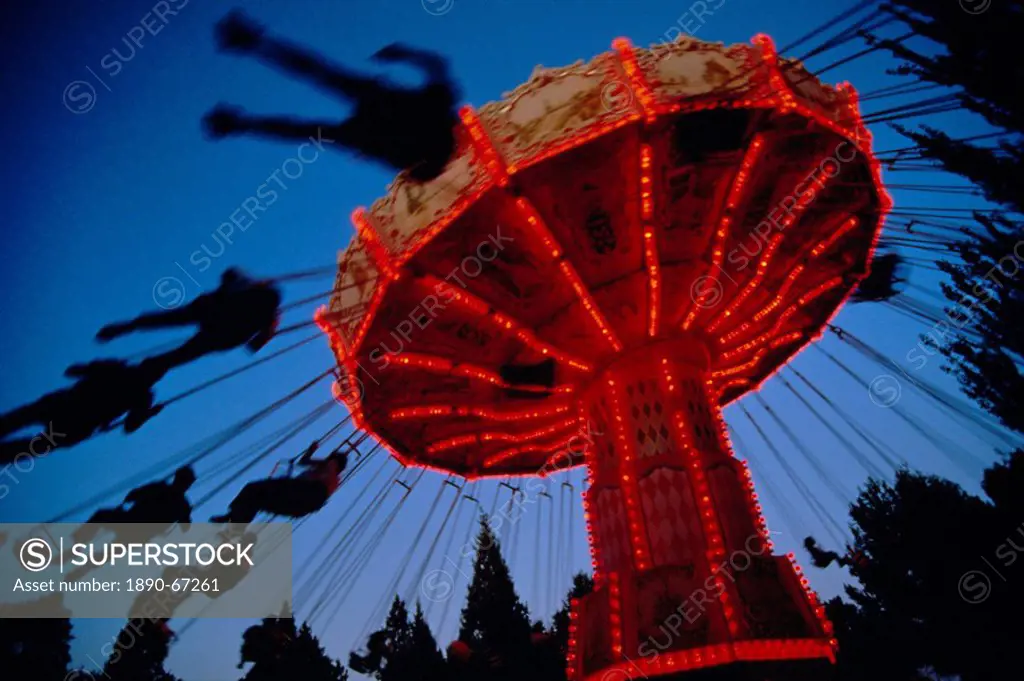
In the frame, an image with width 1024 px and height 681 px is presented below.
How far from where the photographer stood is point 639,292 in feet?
28.3

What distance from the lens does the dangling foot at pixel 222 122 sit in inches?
206

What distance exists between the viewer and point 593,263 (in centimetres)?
823

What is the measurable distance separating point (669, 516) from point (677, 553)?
461mm

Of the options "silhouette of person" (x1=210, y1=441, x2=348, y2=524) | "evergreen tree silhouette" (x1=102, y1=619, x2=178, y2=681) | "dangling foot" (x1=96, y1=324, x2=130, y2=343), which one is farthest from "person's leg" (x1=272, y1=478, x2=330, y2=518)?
"dangling foot" (x1=96, y1=324, x2=130, y2=343)

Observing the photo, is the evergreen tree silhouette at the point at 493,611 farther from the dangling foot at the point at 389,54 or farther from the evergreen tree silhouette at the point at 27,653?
the dangling foot at the point at 389,54

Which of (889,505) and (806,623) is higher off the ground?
(889,505)

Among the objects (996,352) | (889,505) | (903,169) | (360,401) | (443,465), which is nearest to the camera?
(903,169)

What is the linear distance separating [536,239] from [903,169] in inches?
189

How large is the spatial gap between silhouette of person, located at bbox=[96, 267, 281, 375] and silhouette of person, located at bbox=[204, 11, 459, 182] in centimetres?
187

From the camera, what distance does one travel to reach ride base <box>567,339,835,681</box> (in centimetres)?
645

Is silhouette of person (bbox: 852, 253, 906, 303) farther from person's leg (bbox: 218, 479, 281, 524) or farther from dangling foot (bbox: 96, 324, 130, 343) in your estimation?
dangling foot (bbox: 96, 324, 130, 343)

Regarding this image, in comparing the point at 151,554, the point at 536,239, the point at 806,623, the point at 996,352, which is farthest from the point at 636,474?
the point at 996,352

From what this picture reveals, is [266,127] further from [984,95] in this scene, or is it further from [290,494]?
[984,95]

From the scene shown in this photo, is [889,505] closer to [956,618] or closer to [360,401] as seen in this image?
[956,618]
